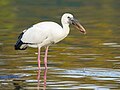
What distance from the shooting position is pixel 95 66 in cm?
1562

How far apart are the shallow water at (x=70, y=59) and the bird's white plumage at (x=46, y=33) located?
28.7 inches

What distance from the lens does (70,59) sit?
55.5 feet

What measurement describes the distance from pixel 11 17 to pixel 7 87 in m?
18.3

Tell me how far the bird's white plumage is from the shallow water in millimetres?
729

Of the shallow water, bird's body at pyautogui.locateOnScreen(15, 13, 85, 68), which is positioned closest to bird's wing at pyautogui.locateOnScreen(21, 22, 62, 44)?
bird's body at pyautogui.locateOnScreen(15, 13, 85, 68)

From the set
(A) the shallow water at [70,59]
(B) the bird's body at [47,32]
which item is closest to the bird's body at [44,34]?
(B) the bird's body at [47,32]

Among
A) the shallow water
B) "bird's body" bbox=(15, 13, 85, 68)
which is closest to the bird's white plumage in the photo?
"bird's body" bbox=(15, 13, 85, 68)

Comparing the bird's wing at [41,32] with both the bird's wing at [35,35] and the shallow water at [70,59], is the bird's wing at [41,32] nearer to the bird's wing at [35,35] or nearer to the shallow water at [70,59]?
the bird's wing at [35,35]

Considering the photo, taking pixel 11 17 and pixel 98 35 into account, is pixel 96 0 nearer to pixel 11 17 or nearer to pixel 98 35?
pixel 11 17

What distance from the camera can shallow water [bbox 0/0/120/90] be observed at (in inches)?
529

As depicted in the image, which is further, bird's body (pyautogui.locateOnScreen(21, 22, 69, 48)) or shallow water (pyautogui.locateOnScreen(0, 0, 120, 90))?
bird's body (pyautogui.locateOnScreen(21, 22, 69, 48))

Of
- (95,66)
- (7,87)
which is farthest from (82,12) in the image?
(7,87)

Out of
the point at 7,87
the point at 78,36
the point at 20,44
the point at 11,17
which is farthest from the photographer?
the point at 11,17

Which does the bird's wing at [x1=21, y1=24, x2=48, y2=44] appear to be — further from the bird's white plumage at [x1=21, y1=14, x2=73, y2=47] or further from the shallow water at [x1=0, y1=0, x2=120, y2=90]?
the shallow water at [x1=0, y1=0, x2=120, y2=90]
